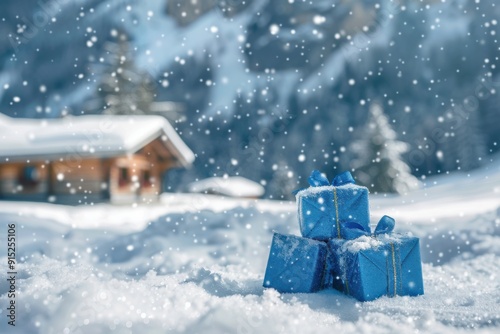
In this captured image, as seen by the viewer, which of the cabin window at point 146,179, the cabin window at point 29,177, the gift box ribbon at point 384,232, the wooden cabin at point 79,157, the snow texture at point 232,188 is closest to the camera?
the gift box ribbon at point 384,232

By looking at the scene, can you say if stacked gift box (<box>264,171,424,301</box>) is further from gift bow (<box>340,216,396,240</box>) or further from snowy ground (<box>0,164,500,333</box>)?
snowy ground (<box>0,164,500,333</box>)

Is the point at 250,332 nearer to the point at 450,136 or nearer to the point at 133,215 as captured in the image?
the point at 133,215

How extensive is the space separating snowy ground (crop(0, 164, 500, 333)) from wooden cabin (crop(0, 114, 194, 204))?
17.0 feet

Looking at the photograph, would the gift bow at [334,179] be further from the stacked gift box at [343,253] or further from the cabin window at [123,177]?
the cabin window at [123,177]

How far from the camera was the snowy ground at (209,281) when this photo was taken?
10.0ft

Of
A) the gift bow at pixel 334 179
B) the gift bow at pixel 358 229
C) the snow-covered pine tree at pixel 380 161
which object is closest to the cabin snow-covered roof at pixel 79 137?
the gift bow at pixel 334 179

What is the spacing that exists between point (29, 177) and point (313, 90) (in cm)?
5364

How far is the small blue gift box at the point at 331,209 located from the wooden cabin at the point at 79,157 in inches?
373

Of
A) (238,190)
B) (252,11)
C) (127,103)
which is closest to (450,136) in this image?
(238,190)

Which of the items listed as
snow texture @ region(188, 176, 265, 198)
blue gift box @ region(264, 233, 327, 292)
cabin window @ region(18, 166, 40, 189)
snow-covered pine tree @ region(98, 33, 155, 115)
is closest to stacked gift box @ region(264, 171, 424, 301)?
blue gift box @ region(264, 233, 327, 292)

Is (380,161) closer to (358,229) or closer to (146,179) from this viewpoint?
(146,179)

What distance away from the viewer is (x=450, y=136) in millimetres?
34344

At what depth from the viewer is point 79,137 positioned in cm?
1395

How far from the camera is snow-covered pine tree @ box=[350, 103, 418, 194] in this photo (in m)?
25.4
